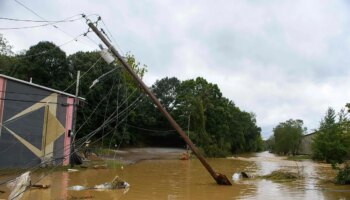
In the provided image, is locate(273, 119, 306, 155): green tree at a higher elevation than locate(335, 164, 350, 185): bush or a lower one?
higher

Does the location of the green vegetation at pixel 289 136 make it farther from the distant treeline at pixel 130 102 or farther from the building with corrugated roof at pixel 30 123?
A: the building with corrugated roof at pixel 30 123

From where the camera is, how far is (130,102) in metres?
44.2

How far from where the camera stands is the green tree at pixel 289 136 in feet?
228

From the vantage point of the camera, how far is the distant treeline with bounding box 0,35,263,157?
136ft

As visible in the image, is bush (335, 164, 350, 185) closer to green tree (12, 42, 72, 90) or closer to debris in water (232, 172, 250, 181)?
debris in water (232, 172, 250, 181)

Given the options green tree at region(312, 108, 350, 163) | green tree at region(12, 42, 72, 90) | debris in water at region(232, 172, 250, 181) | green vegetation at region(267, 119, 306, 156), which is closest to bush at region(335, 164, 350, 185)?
debris in water at region(232, 172, 250, 181)

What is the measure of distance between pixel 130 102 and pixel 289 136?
119ft

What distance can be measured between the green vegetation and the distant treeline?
287 inches

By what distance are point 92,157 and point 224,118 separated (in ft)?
96.5

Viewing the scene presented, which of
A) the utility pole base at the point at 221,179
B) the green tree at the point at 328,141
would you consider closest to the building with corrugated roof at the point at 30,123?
the utility pole base at the point at 221,179

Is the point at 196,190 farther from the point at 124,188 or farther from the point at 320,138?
the point at 320,138

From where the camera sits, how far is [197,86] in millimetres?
59125

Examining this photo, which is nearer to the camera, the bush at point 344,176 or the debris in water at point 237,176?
the bush at point 344,176

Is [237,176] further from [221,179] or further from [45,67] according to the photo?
[45,67]
